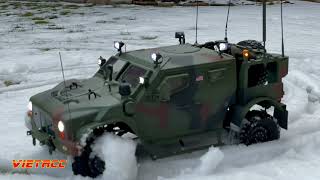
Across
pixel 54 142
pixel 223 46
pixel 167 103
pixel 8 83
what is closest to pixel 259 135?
pixel 223 46

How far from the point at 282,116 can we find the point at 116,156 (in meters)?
3.77

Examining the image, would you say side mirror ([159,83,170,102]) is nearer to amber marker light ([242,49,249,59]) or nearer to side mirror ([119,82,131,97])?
side mirror ([119,82,131,97])

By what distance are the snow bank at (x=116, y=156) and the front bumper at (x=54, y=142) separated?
13.4 inches

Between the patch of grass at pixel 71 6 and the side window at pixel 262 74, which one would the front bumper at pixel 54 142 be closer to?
the side window at pixel 262 74

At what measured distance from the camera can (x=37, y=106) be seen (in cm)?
858

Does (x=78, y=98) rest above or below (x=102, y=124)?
above

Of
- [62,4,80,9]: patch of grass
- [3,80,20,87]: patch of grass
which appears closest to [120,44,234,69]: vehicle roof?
[3,80,20,87]: patch of grass

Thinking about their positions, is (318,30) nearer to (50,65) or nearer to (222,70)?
(50,65)

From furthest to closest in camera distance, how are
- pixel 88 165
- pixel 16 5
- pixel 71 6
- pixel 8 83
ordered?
pixel 16 5
pixel 71 6
pixel 8 83
pixel 88 165

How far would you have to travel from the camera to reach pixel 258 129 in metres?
9.45

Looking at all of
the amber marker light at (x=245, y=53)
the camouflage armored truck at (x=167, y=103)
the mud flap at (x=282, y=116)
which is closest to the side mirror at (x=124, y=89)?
the camouflage armored truck at (x=167, y=103)

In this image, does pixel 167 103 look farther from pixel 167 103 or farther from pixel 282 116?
pixel 282 116

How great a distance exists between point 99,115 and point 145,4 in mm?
24534

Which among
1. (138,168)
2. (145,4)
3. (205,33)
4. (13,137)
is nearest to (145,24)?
(205,33)
